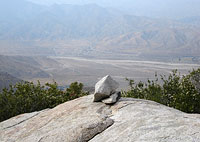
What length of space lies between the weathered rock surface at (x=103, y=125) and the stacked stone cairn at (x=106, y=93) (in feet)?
0.88

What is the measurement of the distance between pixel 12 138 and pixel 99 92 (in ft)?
13.8

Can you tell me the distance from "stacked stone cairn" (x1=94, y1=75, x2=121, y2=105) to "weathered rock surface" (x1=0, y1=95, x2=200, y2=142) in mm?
269

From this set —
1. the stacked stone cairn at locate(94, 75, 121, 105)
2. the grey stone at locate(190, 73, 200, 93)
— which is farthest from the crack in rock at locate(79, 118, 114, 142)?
the grey stone at locate(190, 73, 200, 93)

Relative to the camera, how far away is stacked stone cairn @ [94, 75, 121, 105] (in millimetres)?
11627

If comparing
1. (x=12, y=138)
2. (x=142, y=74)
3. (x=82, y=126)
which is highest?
(x=82, y=126)

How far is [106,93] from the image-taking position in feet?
38.7

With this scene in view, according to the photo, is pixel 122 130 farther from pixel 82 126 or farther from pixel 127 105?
pixel 127 105

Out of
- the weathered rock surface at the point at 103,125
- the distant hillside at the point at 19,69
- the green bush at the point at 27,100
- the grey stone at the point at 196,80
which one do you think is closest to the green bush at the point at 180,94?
the grey stone at the point at 196,80

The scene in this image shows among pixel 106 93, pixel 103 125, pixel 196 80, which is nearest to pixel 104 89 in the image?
pixel 106 93

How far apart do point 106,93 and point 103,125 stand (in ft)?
9.27

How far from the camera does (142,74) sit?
391 feet

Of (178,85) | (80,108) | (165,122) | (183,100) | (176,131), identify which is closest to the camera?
(176,131)

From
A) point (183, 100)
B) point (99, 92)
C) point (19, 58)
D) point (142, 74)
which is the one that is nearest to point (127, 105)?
point (99, 92)

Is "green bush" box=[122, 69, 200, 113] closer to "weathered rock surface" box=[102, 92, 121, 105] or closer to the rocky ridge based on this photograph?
"weathered rock surface" box=[102, 92, 121, 105]
